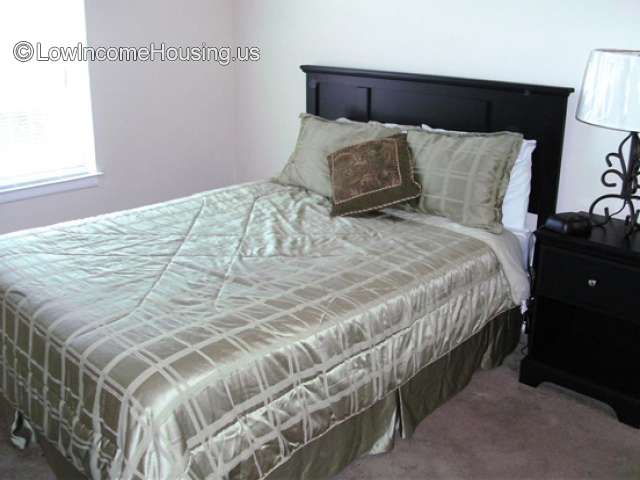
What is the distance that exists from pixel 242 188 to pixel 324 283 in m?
1.27

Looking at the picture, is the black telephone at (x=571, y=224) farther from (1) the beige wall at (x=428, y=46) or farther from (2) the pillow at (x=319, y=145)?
(2) the pillow at (x=319, y=145)

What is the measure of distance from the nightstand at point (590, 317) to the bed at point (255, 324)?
17 centimetres

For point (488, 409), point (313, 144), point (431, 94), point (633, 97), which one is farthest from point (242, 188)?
point (633, 97)

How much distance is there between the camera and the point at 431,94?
3.26 meters

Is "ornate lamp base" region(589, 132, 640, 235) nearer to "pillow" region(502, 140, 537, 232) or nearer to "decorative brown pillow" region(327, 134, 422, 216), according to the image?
"pillow" region(502, 140, 537, 232)

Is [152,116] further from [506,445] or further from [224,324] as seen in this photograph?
[506,445]

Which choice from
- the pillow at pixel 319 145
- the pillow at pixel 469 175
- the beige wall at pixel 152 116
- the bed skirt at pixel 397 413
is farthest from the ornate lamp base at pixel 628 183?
the beige wall at pixel 152 116

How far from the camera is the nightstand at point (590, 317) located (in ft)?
7.91

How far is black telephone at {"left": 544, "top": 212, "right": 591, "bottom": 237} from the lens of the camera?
2.53 meters

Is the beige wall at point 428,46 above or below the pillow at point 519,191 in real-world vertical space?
above

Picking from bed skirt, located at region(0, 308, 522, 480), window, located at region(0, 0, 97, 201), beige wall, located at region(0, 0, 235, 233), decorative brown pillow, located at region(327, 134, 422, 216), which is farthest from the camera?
beige wall, located at region(0, 0, 235, 233)

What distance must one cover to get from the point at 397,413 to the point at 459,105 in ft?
4.95

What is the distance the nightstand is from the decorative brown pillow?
61 centimetres

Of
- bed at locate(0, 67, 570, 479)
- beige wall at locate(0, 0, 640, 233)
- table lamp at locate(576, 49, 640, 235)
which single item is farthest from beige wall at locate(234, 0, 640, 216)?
table lamp at locate(576, 49, 640, 235)
